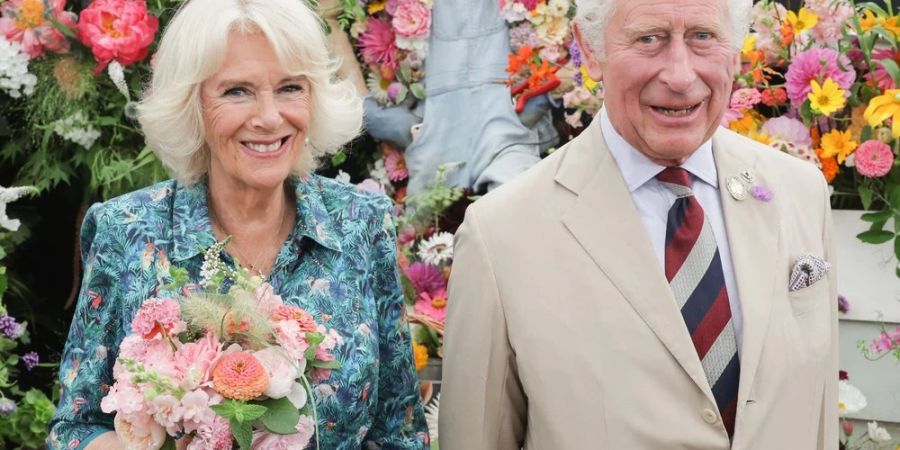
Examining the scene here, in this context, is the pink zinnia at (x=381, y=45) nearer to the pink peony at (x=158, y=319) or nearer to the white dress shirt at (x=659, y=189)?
the white dress shirt at (x=659, y=189)

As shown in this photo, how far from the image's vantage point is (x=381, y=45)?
466cm

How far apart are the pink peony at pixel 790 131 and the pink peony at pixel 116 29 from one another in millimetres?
2250

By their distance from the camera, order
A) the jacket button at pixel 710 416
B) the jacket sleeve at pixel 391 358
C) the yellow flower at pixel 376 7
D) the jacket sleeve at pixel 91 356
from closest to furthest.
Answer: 1. the jacket button at pixel 710 416
2. the jacket sleeve at pixel 91 356
3. the jacket sleeve at pixel 391 358
4. the yellow flower at pixel 376 7

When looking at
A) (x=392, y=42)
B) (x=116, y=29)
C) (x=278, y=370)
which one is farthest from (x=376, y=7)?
(x=278, y=370)

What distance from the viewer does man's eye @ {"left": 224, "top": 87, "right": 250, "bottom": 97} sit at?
253cm

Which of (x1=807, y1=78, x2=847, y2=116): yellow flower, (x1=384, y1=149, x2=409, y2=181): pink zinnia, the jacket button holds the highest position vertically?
the jacket button

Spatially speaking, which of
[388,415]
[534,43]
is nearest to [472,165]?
[534,43]

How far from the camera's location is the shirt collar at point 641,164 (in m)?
2.39

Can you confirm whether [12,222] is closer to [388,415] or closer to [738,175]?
[388,415]

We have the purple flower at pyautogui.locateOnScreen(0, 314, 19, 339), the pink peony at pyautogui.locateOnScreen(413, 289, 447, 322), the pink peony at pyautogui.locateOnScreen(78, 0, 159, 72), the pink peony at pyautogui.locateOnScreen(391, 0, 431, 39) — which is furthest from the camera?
the pink peony at pyautogui.locateOnScreen(391, 0, 431, 39)

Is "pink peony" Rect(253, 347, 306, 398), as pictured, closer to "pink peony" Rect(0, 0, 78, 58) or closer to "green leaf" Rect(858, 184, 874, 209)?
"green leaf" Rect(858, 184, 874, 209)

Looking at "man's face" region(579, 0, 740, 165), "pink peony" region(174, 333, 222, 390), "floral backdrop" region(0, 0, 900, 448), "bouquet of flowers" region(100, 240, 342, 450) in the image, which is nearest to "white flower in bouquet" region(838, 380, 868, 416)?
"floral backdrop" region(0, 0, 900, 448)

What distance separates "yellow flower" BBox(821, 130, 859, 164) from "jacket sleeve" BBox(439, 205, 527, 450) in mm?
1778

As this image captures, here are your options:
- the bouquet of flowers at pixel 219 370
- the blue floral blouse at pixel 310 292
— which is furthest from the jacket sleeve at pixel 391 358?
the bouquet of flowers at pixel 219 370
